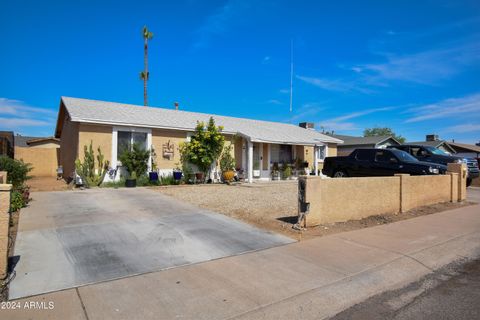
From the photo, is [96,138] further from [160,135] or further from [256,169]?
[256,169]

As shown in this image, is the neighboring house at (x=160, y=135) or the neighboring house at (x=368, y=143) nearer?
the neighboring house at (x=160, y=135)

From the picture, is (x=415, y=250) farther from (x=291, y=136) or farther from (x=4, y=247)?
(x=291, y=136)

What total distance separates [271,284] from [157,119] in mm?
13621

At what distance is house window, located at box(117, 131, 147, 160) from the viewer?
14291mm

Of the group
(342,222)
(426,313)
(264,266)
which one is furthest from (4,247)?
(342,222)

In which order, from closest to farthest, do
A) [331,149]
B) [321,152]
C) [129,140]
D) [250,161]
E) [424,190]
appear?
[424,190] → [129,140] → [250,161] → [321,152] → [331,149]

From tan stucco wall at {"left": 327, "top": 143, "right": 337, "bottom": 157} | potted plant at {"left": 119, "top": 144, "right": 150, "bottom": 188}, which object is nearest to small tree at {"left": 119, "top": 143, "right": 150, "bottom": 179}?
potted plant at {"left": 119, "top": 144, "right": 150, "bottom": 188}

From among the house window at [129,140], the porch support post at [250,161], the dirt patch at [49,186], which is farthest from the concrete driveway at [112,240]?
the porch support post at [250,161]

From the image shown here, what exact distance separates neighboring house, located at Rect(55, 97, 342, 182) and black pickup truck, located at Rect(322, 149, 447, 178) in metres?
4.90

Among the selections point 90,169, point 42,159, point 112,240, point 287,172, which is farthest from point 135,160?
point 42,159

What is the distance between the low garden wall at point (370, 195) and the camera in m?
7.21

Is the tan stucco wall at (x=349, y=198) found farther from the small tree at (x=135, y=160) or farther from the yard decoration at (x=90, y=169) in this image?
the yard decoration at (x=90, y=169)

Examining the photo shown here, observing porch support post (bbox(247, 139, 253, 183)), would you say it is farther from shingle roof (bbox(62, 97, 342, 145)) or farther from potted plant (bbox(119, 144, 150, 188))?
potted plant (bbox(119, 144, 150, 188))

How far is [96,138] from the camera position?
44.8 ft
